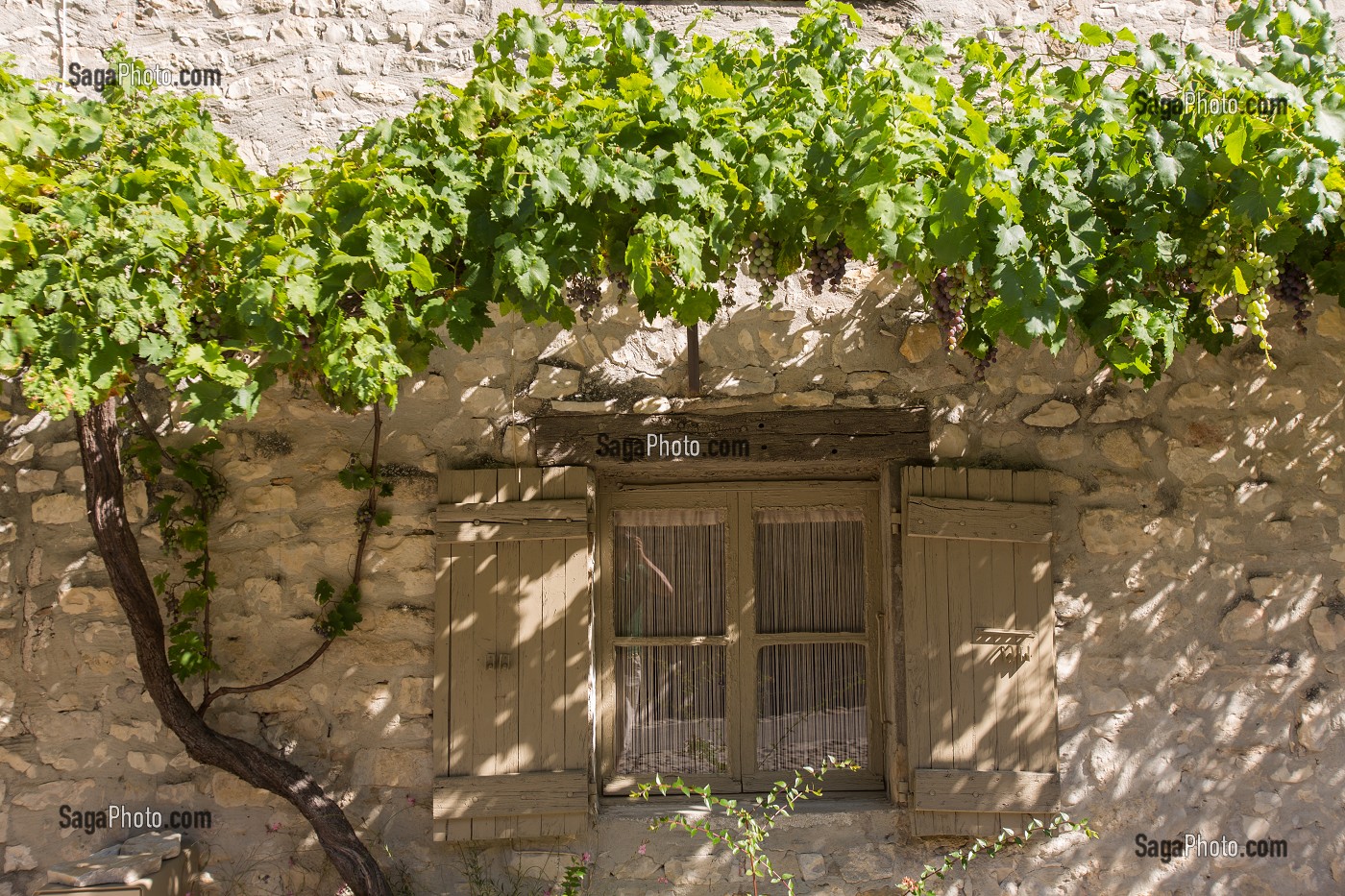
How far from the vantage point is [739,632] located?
3842 mm

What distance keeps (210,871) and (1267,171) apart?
12.1ft

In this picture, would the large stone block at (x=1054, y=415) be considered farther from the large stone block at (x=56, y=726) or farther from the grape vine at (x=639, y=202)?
the large stone block at (x=56, y=726)

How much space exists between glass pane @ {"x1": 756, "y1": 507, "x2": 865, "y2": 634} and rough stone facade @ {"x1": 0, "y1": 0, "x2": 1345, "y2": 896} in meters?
0.45

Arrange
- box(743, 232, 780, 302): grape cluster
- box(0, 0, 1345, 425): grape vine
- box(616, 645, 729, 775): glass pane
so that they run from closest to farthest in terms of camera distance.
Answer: box(0, 0, 1345, 425): grape vine, box(743, 232, 780, 302): grape cluster, box(616, 645, 729, 775): glass pane

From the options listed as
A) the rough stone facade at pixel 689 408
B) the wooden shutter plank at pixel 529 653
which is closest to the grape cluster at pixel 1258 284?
the rough stone facade at pixel 689 408

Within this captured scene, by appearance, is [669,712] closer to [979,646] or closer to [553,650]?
[553,650]

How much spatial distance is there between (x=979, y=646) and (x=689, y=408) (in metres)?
1.22

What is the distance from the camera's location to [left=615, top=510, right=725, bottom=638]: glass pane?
385cm

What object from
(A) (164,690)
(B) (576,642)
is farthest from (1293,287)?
(A) (164,690)

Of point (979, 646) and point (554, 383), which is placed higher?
point (554, 383)

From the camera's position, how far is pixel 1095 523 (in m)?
3.67

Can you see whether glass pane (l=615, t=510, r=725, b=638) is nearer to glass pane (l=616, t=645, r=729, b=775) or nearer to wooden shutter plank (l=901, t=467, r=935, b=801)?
glass pane (l=616, t=645, r=729, b=775)

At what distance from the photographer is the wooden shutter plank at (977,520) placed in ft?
11.7

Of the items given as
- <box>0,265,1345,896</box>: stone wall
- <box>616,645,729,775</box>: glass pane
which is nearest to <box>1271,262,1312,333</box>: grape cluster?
<box>0,265,1345,896</box>: stone wall
